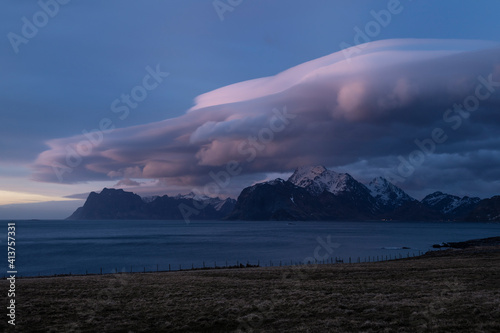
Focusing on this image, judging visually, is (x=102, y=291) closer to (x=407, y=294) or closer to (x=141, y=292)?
(x=141, y=292)

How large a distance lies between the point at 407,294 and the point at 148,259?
109094 millimetres

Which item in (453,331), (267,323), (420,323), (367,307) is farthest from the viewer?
(367,307)

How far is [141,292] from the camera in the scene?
3234 centimetres

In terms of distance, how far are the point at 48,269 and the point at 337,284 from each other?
318 feet

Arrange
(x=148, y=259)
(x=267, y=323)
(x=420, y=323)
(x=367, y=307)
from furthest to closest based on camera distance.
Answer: (x=148, y=259), (x=367, y=307), (x=267, y=323), (x=420, y=323)

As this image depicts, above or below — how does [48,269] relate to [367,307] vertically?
below

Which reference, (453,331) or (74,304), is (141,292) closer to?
(74,304)

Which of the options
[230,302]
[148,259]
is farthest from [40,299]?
[148,259]

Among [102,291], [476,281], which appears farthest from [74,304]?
Answer: [476,281]

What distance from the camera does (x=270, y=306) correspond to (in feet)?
83.1

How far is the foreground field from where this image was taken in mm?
20500

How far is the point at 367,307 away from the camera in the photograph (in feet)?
78.1

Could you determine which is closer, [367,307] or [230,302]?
[367,307]

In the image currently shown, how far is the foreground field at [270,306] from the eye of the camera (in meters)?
20.5
